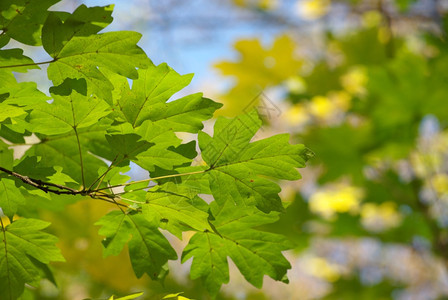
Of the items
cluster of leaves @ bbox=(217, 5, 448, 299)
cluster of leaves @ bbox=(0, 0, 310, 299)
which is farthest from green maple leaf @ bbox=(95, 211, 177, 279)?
cluster of leaves @ bbox=(217, 5, 448, 299)

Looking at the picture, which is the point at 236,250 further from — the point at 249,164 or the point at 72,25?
the point at 72,25

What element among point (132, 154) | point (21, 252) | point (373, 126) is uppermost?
point (373, 126)

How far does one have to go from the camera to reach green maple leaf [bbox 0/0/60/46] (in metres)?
0.47

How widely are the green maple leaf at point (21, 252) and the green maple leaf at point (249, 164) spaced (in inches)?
8.6

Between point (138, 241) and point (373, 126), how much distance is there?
1258mm

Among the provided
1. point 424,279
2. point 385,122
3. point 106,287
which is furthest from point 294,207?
point 424,279

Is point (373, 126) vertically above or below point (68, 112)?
above

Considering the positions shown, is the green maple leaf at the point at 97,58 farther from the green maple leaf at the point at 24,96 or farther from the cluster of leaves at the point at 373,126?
the cluster of leaves at the point at 373,126

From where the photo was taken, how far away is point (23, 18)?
48cm

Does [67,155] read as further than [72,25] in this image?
Yes

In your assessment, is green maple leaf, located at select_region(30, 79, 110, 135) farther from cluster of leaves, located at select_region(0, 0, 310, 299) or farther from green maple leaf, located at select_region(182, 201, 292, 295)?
green maple leaf, located at select_region(182, 201, 292, 295)

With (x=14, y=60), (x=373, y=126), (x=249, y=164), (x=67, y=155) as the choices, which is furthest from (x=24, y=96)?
(x=373, y=126)

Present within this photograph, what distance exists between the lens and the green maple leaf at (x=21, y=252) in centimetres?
55

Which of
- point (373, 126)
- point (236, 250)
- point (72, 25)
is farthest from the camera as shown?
point (373, 126)
